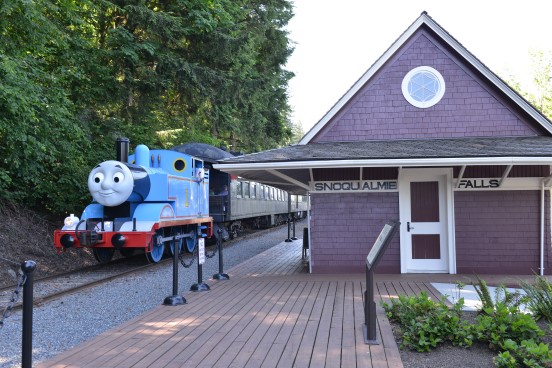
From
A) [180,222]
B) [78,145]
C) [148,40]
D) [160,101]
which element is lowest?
[180,222]

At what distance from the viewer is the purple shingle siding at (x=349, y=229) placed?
10.1 meters

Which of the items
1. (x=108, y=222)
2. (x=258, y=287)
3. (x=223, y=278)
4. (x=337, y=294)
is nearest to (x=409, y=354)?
(x=337, y=294)

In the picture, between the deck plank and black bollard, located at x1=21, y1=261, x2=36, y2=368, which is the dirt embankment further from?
black bollard, located at x1=21, y1=261, x2=36, y2=368

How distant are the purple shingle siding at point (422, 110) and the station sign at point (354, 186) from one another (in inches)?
47.4

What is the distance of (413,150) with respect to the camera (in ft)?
30.4

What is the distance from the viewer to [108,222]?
1168 centimetres

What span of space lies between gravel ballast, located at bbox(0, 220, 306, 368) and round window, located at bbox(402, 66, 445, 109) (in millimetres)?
6037

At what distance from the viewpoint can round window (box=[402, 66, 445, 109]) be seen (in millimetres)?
10602

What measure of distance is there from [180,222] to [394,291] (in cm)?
690

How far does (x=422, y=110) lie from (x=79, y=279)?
8.37 m

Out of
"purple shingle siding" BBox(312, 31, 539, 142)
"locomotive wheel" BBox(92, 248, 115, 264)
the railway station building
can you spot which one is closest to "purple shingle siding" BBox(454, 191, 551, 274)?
the railway station building

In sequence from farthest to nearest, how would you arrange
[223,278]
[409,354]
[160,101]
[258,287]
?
1. [160,101]
2. [223,278]
3. [258,287]
4. [409,354]

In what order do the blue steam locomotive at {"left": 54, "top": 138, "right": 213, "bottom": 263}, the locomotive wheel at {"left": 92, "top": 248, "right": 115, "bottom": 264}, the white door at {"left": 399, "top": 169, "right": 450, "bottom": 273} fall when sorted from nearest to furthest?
1. the white door at {"left": 399, "top": 169, "right": 450, "bottom": 273}
2. the blue steam locomotive at {"left": 54, "top": 138, "right": 213, "bottom": 263}
3. the locomotive wheel at {"left": 92, "top": 248, "right": 115, "bottom": 264}

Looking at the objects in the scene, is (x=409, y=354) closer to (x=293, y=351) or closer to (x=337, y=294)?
(x=293, y=351)
